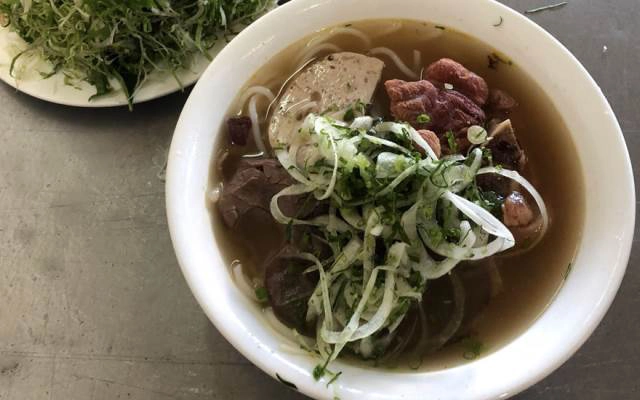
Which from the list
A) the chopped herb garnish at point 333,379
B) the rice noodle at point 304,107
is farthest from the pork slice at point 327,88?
the chopped herb garnish at point 333,379

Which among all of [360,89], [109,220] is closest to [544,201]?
[360,89]

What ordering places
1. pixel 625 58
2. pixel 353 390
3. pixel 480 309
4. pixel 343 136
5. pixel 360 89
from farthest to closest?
pixel 625 58 → pixel 360 89 → pixel 480 309 → pixel 343 136 → pixel 353 390

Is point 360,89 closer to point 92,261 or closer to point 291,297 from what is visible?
point 291,297

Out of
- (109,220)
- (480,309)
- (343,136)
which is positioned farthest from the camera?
(109,220)

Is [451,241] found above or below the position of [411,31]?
below

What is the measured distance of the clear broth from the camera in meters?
1.36

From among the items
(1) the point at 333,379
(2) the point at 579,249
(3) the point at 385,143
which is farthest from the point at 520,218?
(1) the point at 333,379

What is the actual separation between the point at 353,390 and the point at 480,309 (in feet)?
1.42

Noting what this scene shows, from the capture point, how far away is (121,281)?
165cm

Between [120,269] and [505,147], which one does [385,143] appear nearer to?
[505,147]

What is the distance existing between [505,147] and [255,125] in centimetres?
65

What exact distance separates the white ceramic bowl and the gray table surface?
1.13 ft

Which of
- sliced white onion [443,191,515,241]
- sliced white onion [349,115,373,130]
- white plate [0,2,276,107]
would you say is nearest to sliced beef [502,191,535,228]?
sliced white onion [443,191,515,241]

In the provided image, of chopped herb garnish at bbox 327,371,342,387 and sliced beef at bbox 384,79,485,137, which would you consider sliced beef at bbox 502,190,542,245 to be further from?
chopped herb garnish at bbox 327,371,342,387
